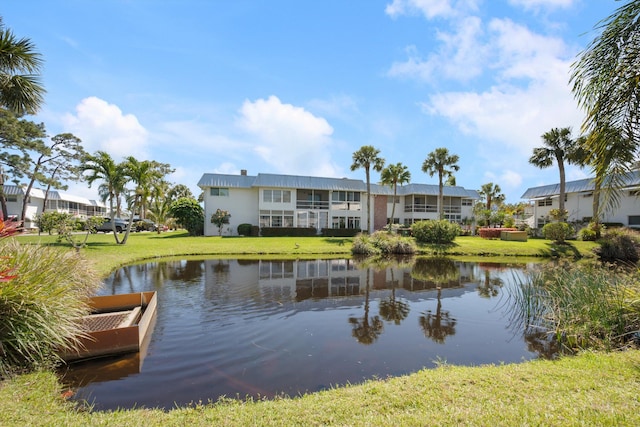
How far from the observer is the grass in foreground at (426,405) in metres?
3.39

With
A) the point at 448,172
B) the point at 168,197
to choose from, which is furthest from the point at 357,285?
the point at 168,197

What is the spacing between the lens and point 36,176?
30.2 meters

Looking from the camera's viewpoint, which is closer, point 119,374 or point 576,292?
point 119,374

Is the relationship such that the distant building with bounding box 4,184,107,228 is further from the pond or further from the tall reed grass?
the tall reed grass

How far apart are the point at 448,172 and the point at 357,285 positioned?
2667 cm

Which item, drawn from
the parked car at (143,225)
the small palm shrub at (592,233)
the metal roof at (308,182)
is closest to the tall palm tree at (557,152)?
the small palm shrub at (592,233)

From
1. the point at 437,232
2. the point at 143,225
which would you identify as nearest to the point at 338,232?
the point at 437,232

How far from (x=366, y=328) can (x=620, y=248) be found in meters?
26.0

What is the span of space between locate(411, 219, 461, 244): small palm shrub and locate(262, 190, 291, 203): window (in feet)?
50.7

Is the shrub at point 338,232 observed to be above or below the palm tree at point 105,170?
below

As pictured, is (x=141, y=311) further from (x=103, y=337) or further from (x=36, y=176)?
(x=36, y=176)

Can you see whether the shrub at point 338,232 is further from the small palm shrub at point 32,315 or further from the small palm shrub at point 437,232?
the small palm shrub at point 32,315

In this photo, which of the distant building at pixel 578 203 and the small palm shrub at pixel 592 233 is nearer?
the small palm shrub at pixel 592 233

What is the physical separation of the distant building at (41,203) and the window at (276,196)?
66.4ft
